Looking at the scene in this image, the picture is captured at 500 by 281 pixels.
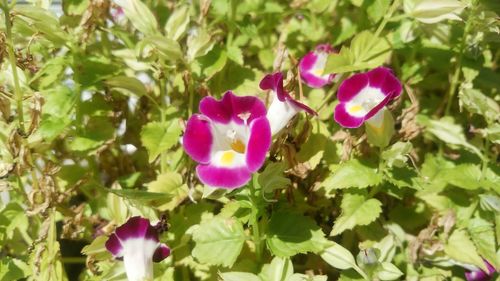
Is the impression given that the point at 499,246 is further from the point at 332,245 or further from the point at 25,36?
the point at 25,36

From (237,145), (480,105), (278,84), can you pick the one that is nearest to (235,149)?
(237,145)

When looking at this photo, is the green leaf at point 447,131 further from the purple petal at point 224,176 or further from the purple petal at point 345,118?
the purple petal at point 224,176

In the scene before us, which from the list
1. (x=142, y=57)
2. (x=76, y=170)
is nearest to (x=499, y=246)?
(x=142, y=57)

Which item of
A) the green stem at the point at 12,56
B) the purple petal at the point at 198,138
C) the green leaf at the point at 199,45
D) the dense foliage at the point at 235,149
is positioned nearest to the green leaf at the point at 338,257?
the dense foliage at the point at 235,149

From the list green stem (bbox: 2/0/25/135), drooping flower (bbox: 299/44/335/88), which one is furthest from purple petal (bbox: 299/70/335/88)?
green stem (bbox: 2/0/25/135)

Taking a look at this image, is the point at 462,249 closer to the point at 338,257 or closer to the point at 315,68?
the point at 338,257

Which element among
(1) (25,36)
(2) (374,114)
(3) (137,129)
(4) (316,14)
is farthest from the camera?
(4) (316,14)

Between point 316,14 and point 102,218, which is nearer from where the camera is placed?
point 102,218
